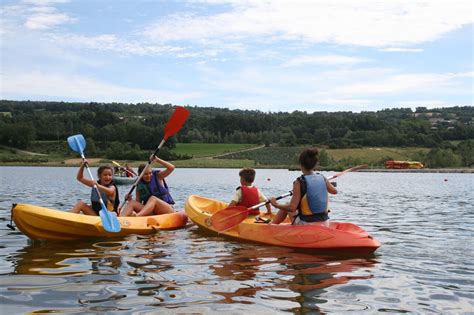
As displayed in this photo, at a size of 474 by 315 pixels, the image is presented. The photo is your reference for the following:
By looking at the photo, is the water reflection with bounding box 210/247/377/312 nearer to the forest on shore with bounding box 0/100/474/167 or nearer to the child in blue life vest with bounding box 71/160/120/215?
the child in blue life vest with bounding box 71/160/120/215

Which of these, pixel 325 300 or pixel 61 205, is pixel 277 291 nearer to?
pixel 325 300

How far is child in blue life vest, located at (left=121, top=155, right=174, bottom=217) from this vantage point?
454 inches

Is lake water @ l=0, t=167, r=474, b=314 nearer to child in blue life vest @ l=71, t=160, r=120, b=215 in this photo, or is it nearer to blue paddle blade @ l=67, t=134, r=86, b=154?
child in blue life vest @ l=71, t=160, r=120, b=215

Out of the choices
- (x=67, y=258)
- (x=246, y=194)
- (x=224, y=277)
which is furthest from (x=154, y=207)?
(x=224, y=277)

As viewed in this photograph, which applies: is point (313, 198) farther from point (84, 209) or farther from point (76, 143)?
point (76, 143)

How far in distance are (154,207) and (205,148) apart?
282 ft

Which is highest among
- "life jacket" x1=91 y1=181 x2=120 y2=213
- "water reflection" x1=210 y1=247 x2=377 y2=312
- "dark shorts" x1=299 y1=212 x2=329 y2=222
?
Result: "life jacket" x1=91 y1=181 x2=120 y2=213

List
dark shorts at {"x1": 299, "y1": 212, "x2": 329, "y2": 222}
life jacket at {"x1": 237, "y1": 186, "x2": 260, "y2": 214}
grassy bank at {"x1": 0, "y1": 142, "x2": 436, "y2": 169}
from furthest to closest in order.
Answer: grassy bank at {"x1": 0, "y1": 142, "x2": 436, "y2": 169} → life jacket at {"x1": 237, "y1": 186, "x2": 260, "y2": 214} → dark shorts at {"x1": 299, "y1": 212, "x2": 329, "y2": 222}

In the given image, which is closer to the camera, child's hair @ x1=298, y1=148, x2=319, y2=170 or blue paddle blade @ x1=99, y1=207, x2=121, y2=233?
child's hair @ x1=298, y1=148, x2=319, y2=170

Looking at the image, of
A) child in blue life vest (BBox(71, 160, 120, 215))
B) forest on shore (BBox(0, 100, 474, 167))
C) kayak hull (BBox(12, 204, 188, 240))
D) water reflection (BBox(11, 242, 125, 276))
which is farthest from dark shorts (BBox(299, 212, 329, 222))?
forest on shore (BBox(0, 100, 474, 167))

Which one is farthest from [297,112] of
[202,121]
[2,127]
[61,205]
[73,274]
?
[73,274]

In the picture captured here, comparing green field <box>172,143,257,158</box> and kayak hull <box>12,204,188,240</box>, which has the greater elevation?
green field <box>172,143,257,158</box>

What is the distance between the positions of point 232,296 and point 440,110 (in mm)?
167461

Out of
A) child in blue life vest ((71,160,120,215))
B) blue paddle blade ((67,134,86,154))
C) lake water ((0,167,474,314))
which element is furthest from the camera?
blue paddle blade ((67,134,86,154))
